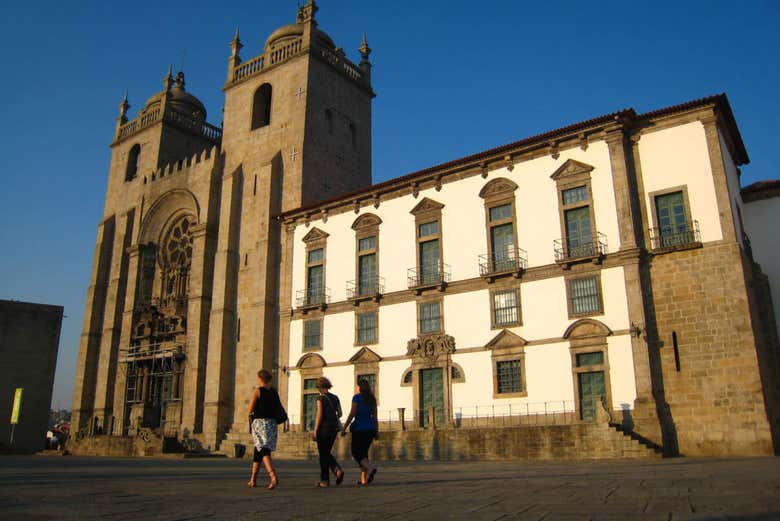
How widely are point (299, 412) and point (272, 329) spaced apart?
495cm

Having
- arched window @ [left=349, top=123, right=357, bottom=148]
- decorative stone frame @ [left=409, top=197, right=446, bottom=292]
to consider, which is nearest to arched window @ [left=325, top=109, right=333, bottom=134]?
arched window @ [left=349, top=123, right=357, bottom=148]

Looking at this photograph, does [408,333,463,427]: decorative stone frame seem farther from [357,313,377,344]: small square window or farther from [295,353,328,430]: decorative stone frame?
[295,353,328,430]: decorative stone frame

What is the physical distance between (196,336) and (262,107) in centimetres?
1516

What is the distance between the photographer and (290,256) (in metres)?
32.3

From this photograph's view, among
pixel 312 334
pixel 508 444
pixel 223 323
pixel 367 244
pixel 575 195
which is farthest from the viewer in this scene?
pixel 223 323

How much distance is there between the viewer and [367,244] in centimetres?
2967

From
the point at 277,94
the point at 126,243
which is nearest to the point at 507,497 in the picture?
the point at 277,94

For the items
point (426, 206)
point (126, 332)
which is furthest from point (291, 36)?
point (126, 332)

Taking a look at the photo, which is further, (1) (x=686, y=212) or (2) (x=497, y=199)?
(2) (x=497, y=199)

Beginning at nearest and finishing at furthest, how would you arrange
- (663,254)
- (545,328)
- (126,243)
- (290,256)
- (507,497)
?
1. (507,497)
2. (663,254)
3. (545,328)
4. (290,256)
5. (126,243)

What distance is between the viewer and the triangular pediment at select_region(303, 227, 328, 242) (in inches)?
1235

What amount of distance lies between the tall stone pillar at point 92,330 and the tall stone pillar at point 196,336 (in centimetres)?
1002

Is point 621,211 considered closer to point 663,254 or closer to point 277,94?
point 663,254

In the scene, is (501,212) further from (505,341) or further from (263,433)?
(263,433)
